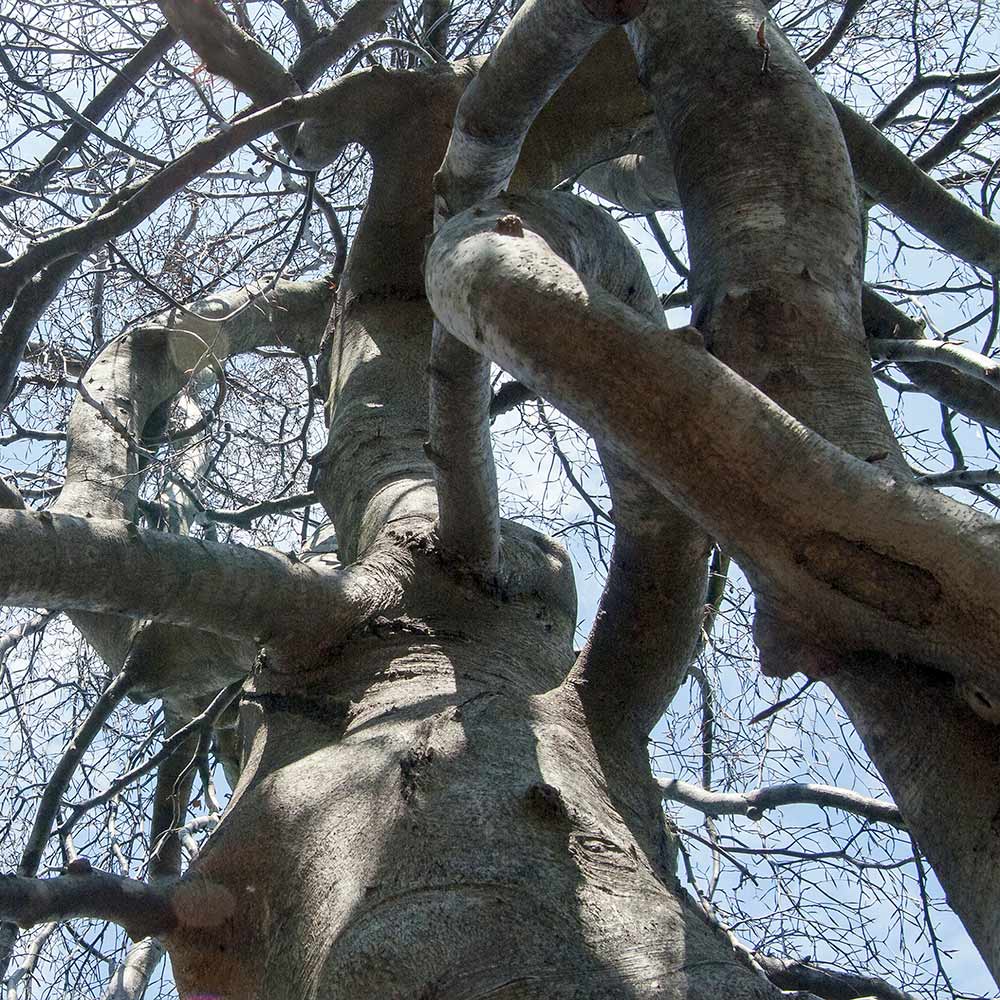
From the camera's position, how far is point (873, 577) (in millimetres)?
875

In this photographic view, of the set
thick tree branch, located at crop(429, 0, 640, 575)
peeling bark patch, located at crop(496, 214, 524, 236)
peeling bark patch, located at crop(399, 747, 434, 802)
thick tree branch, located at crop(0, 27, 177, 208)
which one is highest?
thick tree branch, located at crop(0, 27, 177, 208)

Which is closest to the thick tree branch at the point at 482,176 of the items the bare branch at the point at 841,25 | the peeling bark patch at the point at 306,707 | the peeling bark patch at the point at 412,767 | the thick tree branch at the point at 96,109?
the peeling bark patch at the point at 306,707

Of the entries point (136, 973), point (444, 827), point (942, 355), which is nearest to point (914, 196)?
point (942, 355)

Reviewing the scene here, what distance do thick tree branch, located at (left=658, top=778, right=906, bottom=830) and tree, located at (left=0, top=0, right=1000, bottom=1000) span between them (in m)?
0.01

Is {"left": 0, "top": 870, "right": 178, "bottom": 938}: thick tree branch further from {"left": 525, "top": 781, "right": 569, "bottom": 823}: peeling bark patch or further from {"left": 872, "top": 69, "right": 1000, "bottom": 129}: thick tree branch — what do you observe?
{"left": 872, "top": 69, "right": 1000, "bottom": 129}: thick tree branch

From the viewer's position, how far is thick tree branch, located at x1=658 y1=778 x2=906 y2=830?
272 cm

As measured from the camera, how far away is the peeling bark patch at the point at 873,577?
2.81 ft

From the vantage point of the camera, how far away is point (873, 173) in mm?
2189

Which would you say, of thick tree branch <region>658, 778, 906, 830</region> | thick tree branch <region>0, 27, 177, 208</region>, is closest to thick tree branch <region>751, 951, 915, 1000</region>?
Answer: thick tree branch <region>658, 778, 906, 830</region>

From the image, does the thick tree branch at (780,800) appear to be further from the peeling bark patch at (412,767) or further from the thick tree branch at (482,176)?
the peeling bark patch at (412,767)

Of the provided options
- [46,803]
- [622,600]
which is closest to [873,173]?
[622,600]

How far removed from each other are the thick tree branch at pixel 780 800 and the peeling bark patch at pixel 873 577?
191 cm

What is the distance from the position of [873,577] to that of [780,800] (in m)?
2.27

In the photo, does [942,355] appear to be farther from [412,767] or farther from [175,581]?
[175,581]
